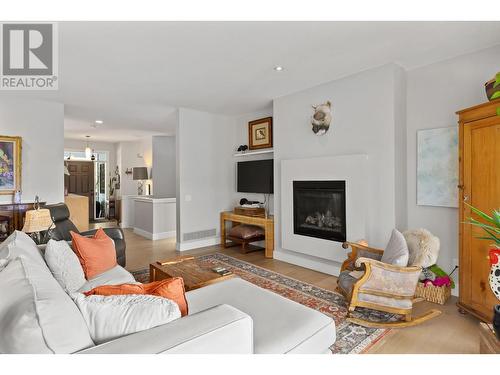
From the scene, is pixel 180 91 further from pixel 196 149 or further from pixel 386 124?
pixel 386 124

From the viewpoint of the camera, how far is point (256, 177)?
5.41 m

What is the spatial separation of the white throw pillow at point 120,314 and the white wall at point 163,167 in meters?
6.89

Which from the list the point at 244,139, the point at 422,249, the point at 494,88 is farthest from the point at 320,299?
the point at 244,139

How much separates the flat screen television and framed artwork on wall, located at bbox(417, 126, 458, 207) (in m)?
2.37

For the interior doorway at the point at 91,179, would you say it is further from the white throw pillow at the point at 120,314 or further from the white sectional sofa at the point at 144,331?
the white throw pillow at the point at 120,314

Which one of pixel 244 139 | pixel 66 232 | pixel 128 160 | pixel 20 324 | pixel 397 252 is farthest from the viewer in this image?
pixel 128 160

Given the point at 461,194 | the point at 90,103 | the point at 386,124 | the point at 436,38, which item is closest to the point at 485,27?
the point at 436,38

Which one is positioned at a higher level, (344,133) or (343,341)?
(344,133)

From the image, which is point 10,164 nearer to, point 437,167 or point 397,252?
point 397,252

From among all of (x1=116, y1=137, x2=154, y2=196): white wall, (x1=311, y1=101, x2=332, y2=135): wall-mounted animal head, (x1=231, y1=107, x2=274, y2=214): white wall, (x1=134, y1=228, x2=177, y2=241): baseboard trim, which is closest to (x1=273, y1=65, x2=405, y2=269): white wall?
(x1=311, y1=101, x2=332, y2=135): wall-mounted animal head

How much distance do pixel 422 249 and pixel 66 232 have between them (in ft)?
13.3
